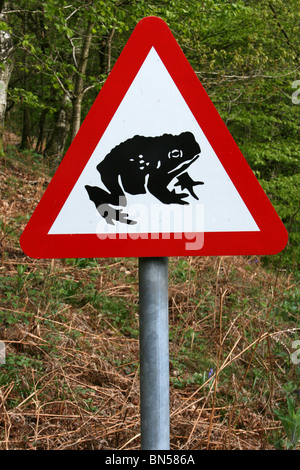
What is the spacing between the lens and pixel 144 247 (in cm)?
143

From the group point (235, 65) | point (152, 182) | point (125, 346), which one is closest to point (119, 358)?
point (125, 346)

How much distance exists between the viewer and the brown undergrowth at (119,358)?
244 cm

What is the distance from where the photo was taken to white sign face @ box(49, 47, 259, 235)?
1.44m

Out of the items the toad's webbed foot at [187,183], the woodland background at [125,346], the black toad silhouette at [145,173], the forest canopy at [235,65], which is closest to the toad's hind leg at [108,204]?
the black toad silhouette at [145,173]

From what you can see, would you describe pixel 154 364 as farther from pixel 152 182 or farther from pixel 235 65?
pixel 235 65

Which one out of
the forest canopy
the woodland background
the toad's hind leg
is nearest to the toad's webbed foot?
the toad's hind leg

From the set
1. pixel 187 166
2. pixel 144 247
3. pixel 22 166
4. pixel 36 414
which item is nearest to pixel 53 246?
pixel 144 247

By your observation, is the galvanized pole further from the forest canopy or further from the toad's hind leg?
the forest canopy

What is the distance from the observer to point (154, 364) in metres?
1.40

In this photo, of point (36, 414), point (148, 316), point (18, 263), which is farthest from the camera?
point (18, 263)

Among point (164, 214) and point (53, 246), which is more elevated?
point (164, 214)
